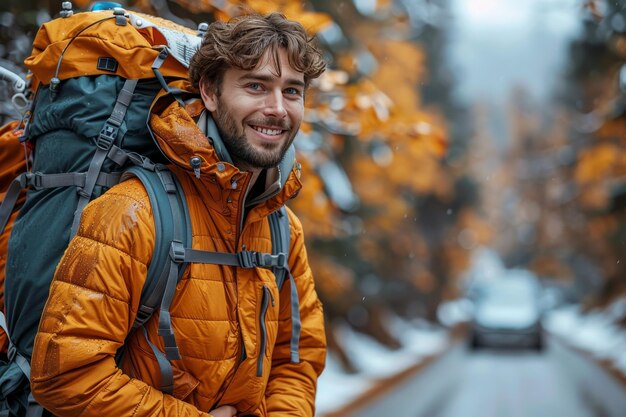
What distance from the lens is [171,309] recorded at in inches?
92.7

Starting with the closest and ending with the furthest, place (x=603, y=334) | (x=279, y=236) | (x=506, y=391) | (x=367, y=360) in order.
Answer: (x=279, y=236) → (x=506, y=391) → (x=367, y=360) → (x=603, y=334)

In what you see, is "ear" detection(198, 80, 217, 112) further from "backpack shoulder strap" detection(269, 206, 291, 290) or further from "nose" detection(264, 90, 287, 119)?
"backpack shoulder strap" detection(269, 206, 291, 290)

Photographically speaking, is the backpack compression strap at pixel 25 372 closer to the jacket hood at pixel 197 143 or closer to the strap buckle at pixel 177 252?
the strap buckle at pixel 177 252

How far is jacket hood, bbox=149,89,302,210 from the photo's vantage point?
238cm

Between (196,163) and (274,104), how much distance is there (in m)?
0.32

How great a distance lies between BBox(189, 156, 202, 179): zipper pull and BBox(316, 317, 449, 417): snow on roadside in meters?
8.44

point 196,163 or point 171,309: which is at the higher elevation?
point 196,163

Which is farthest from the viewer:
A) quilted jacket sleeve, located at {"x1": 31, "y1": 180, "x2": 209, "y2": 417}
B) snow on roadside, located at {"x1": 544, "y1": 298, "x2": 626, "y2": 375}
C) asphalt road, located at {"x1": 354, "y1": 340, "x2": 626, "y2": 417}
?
snow on roadside, located at {"x1": 544, "y1": 298, "x2": 626, "y2": 375}

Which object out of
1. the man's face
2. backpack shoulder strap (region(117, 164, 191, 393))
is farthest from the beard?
backpack shoulder strap (region(117, 164, 191, 393))

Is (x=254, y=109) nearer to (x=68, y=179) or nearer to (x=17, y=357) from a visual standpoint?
(x=68, y=179)

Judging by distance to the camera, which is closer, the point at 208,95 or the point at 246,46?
the point at 246,46

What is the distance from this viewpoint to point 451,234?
3766 centimetres

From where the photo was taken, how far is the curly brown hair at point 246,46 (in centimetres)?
246

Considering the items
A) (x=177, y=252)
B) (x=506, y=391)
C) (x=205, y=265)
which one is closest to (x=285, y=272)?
(x=205, y=265)
